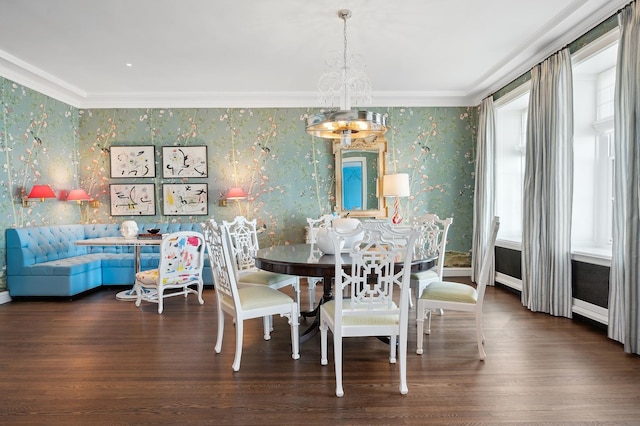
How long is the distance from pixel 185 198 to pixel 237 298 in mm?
3767

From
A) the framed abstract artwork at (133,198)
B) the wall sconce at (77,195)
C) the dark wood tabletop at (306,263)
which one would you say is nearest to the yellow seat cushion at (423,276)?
the dark wood tabletop at (306,263)

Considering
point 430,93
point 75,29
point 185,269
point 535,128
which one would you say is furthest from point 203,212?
point 535,128

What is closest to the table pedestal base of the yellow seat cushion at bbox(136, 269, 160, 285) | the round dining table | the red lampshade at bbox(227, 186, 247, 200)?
the yellow seat cushion at bbox(136, 269, 160, 285)

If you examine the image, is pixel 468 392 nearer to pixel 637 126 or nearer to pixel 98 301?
pixel 637 126

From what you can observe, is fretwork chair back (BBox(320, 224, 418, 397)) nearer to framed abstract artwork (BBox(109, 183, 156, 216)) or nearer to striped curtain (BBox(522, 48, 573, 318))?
striped curtain (BBox(522, 48, 573, 318))

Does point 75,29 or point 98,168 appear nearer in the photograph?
point 75,29

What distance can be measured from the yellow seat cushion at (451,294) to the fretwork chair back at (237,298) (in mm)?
1057

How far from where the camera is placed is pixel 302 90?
5.78 m

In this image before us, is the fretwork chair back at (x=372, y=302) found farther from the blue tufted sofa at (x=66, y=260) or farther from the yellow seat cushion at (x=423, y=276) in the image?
the blue tufted sofa at (x=66, y=260)

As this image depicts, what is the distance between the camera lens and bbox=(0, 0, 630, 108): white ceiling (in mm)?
3350

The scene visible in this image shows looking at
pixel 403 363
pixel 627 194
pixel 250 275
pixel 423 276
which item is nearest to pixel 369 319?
pixel 403 363

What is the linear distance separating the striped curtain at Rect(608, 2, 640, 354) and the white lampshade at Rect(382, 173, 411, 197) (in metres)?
2.73

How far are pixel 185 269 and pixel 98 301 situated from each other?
1.25 metres

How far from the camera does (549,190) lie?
4.01 m
